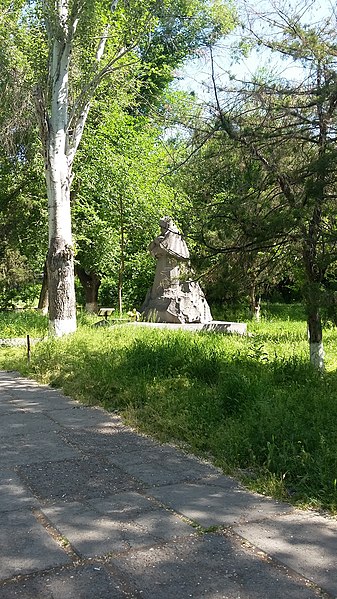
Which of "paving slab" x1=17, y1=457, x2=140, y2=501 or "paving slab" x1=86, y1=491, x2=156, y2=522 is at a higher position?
"paving slab" x1=17, y1=457, x2=140, y2=501

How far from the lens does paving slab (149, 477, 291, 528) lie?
13.2ft

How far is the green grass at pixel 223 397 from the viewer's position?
15.6 feet

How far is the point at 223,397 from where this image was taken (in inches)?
261

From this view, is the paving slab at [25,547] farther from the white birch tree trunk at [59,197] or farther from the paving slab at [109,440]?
the white birch tree trunk at [59,197]

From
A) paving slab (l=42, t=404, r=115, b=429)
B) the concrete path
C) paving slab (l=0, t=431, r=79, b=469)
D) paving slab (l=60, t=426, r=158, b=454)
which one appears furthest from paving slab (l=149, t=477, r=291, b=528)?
paving slab (l=42, t=404, r=115, b=429)

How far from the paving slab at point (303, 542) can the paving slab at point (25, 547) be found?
1.09 m

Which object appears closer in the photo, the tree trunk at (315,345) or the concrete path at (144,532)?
the concrete path at (144,532)

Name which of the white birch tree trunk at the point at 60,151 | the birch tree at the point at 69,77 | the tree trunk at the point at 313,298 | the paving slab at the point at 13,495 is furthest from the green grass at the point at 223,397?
the birch tree at the point at 69,77

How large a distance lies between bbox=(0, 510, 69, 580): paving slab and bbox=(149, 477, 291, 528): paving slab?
0.89 m

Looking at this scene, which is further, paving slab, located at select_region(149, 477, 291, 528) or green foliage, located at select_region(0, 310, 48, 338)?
green foliage, located at select_region(0, 310, 48, 338)

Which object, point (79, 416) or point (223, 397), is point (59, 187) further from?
point (223, 397)

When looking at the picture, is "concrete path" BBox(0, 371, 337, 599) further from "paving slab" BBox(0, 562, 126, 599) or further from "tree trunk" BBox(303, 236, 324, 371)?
"tree trunk" BBox(303, 236, 324, 371)

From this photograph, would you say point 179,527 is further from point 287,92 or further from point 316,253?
point 287,92

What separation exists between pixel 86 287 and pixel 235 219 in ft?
69.3
